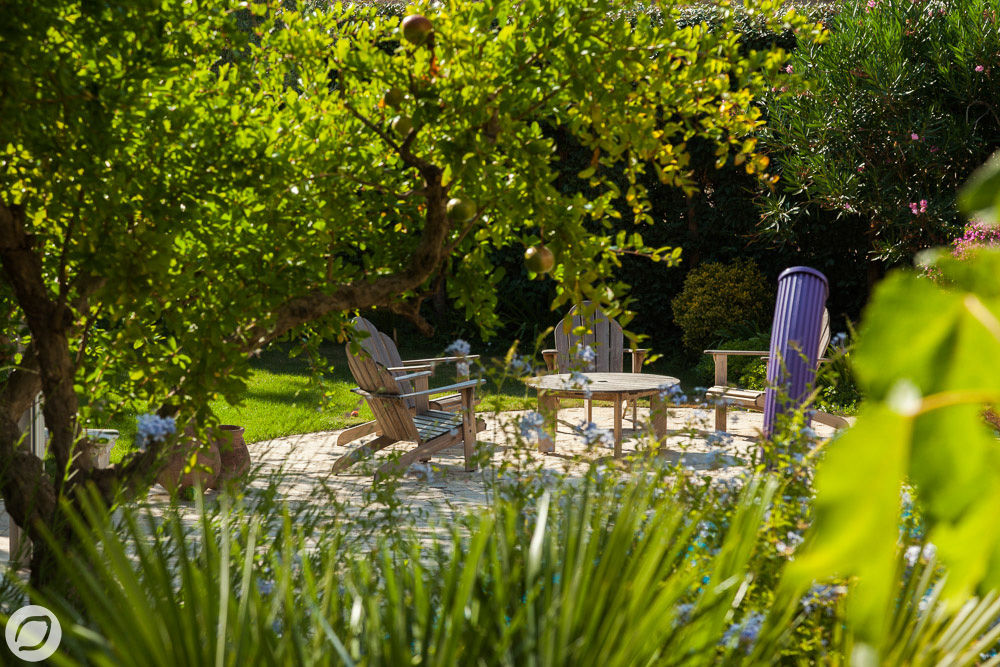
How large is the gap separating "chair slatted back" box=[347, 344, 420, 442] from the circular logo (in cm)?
336

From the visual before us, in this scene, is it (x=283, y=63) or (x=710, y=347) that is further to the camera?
(x=710, y=347)

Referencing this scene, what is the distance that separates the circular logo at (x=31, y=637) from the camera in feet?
4.42

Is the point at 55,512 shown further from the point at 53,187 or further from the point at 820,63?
the point at 820,63

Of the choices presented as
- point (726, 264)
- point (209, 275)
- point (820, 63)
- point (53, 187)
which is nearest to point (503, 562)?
point (209, 275)

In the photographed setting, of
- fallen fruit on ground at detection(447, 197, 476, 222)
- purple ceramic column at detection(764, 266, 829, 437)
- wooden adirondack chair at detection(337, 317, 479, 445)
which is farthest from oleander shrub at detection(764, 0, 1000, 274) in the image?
fallen fruit on ground at detection(447, 197, 476, 222)

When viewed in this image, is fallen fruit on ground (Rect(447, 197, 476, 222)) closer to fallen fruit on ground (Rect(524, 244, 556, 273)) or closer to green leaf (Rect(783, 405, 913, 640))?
fallen fruit on ground (Rect(524, 244, 556, 273))

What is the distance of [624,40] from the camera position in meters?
1.75

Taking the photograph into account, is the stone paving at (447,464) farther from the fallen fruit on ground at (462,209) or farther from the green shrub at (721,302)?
the green shrub at (721,302)

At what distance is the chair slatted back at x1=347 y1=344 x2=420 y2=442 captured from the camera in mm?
4902

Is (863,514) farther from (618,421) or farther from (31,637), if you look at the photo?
(618,421)

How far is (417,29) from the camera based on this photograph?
167 centimetres

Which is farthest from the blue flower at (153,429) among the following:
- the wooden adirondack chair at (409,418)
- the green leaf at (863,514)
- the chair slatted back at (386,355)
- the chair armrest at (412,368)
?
the chair armrest at (412,368)

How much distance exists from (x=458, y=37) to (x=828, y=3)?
9366 mm

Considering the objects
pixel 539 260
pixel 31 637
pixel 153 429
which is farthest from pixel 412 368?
pixel 31 637
